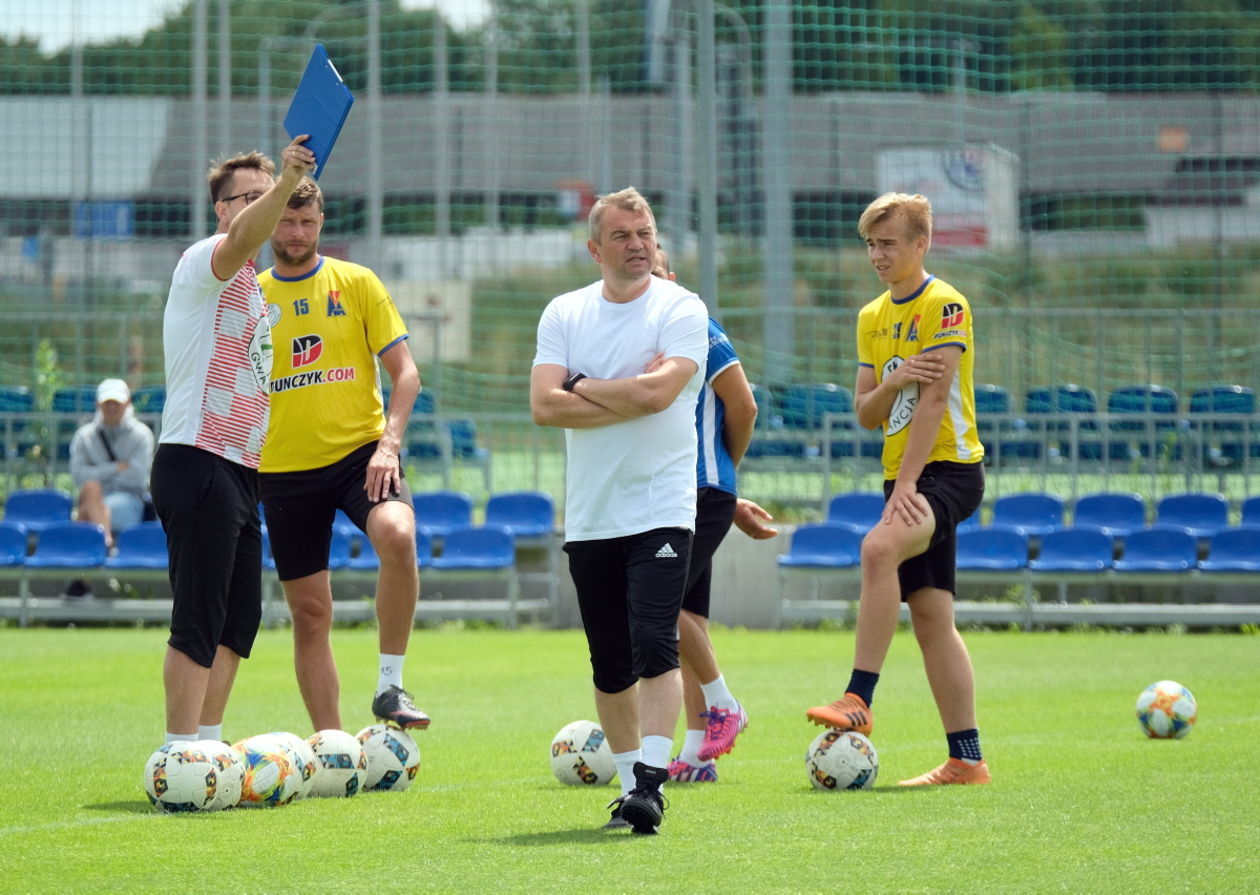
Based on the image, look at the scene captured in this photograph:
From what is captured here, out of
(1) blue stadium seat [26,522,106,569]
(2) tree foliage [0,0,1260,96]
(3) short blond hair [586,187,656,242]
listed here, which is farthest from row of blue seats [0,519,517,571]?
(3) short blond hair [586,187,656,242]

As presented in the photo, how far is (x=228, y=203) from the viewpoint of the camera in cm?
605

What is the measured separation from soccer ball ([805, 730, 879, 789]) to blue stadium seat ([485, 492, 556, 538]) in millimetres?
8850

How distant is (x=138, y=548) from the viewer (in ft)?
48.6

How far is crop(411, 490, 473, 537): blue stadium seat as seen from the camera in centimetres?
1538

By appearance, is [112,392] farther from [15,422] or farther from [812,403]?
[812,403]

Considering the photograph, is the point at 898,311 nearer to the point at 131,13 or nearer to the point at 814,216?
the point at 814,216

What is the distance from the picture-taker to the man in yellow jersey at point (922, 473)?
6.28 meters

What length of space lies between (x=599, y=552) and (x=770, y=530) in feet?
4.99

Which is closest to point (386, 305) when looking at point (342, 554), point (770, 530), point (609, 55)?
point (770, 530)

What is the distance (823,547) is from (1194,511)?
10.9ft

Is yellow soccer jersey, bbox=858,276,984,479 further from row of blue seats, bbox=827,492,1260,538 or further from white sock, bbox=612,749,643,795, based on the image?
row of blue seats, bbox=827,492,1260,538

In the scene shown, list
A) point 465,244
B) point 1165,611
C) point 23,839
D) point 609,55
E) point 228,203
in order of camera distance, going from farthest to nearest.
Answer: point 609,55
point 465,244
point 1165,611
point 228,203
point 23,839

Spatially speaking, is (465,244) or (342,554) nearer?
(342,554)

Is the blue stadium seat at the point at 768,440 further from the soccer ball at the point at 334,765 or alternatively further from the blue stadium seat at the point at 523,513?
the soccer ball at the point at 334,765
